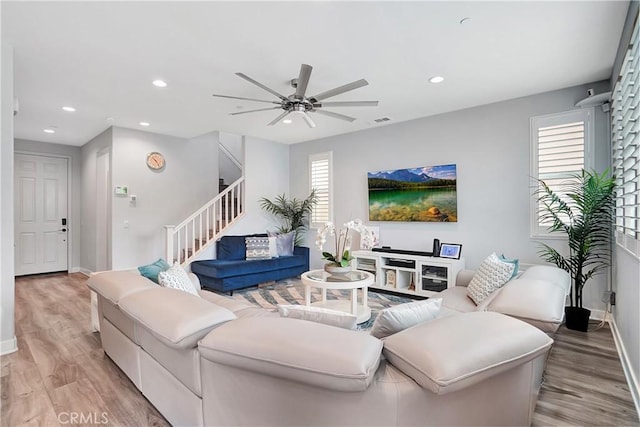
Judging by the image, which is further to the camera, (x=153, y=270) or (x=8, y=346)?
(x=8, y=346)

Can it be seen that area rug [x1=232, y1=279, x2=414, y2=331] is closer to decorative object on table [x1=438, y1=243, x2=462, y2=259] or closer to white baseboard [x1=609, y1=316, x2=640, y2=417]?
decorative object on table [x1=438, y1=243, x2=462, y2=259]

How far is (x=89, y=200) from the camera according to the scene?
250 inches

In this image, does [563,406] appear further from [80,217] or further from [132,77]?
[80,217]

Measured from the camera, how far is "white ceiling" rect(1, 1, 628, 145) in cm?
230

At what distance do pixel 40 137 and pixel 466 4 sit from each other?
23.9 ft

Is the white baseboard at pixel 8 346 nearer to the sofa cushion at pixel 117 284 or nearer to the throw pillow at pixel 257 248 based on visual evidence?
the sofa cushion at pixel 117 284

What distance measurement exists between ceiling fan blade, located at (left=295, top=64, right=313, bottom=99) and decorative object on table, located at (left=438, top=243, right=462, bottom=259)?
2.85m

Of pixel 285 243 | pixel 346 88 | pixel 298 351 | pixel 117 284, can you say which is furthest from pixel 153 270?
pixel 285 243

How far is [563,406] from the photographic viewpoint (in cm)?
204

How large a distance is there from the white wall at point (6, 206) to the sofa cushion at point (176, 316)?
183 centimetres

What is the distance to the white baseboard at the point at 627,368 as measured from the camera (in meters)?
2.06

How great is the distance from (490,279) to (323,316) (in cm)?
198

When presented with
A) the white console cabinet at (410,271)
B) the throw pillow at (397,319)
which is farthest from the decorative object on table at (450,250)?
the throw pillow at (397,319)

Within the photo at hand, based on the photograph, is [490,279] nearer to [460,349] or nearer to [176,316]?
[460,349]
